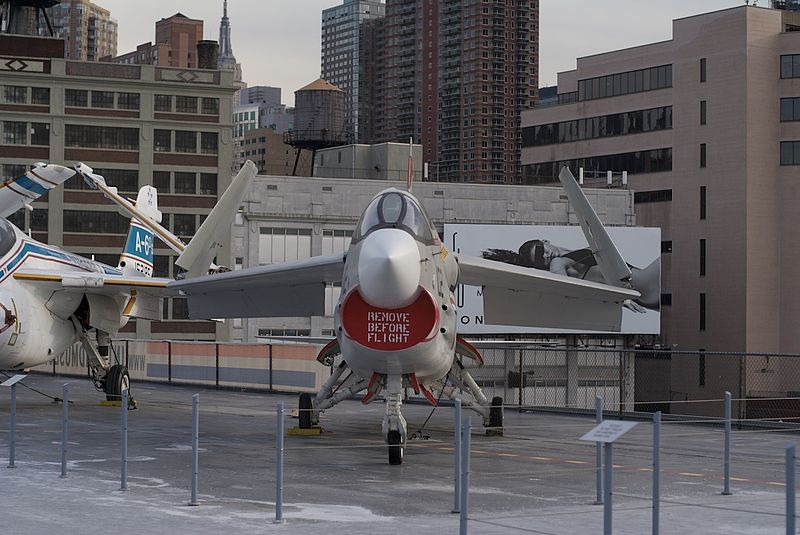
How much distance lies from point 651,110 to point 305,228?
32861mm

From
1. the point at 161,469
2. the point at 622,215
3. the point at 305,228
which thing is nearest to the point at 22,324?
the point at 161,469

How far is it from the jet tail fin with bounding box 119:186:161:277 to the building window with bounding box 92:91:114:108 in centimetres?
6212

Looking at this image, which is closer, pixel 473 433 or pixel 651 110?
pixel 473 433

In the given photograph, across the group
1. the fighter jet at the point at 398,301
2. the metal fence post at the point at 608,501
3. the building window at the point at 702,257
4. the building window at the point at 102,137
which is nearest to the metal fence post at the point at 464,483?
the metal fence post at the point at 608,501

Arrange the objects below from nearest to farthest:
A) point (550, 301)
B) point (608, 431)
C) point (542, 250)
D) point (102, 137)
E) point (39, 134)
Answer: point (608, 431) → point (550, 301) → point (542, 250) → point (39, 134) → point (102, 137)

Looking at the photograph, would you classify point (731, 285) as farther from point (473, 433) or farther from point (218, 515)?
point (218, 515)

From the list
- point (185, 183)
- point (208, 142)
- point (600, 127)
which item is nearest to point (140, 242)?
point (185, 183)

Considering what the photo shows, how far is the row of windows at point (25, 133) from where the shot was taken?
95438 mm

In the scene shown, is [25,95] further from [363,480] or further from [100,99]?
[363,480]

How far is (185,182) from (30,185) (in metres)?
71.8

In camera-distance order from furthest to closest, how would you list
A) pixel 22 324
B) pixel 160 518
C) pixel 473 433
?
pixel 22 324, pixel 473 433, pixel 160 518

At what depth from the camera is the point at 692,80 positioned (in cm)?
10112

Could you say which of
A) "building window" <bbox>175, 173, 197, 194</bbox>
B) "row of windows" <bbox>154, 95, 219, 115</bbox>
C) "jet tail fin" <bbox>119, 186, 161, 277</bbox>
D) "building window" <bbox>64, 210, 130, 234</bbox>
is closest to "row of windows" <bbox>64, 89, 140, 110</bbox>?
"row of windows" <bbox>154, 95, 219, 115</bbox>

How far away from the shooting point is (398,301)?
17891mm
